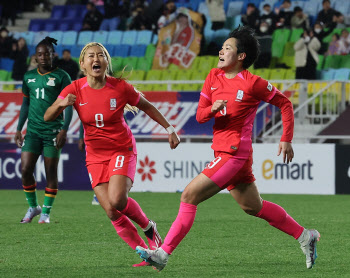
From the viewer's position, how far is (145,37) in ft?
78.0

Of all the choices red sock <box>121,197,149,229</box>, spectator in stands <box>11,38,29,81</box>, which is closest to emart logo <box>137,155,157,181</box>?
spectator in stands <box>11,38,29,81</box>

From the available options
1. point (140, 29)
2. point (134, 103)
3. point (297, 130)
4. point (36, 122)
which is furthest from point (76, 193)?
point (134, 103)

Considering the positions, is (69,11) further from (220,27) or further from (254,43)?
(254,43)

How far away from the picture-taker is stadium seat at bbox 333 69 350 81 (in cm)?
1922

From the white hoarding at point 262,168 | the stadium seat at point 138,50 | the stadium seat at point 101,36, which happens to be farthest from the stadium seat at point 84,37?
the white hoarding at point 262,168

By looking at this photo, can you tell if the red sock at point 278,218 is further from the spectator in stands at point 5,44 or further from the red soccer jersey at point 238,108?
the spectator in stands at point 5,44

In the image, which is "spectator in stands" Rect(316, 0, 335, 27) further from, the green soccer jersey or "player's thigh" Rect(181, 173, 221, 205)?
"player's thigh" Rect(181, 173, 221, 205)

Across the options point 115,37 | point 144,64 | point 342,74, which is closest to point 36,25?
point 115,37

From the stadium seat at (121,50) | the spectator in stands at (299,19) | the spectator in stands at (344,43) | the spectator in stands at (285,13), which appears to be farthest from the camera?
the stadium seat at (121,50)

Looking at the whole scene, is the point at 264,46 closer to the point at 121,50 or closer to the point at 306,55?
the point at 306,55

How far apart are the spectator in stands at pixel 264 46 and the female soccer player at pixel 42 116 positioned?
10.2 metres

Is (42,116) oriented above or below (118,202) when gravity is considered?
above

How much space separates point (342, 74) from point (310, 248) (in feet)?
41.7

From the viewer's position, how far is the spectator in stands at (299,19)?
68.3 feet
